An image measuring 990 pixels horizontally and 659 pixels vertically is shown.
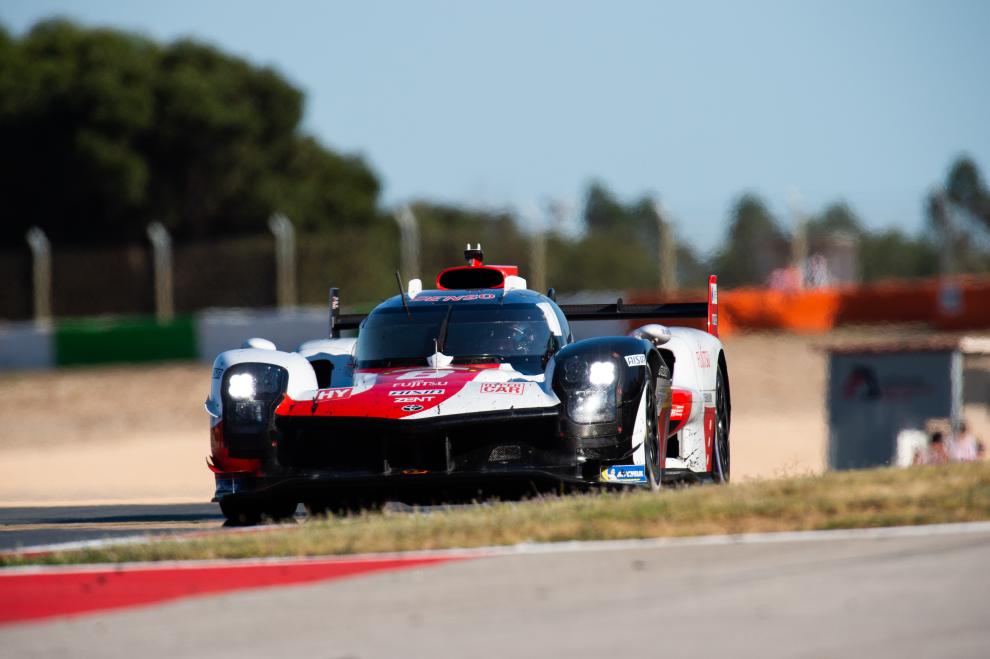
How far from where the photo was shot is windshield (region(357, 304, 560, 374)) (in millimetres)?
9367

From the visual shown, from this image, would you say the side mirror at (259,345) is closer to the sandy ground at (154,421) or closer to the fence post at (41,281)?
the sandy ground at (154,421)

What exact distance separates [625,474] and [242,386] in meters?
2.08

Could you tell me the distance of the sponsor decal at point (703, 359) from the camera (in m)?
10.1

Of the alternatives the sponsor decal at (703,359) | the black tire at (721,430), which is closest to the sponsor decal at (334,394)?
the sponsor decal at (703,359)

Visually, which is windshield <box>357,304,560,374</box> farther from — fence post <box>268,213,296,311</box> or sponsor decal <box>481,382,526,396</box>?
fence post <box>268,213,296,311</box>

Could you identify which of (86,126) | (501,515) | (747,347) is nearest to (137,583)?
(501,515)

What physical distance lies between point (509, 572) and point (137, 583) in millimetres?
1364

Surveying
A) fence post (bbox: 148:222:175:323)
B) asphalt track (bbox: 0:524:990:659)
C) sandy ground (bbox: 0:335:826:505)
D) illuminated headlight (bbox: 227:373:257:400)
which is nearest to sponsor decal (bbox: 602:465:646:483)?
illuminated headlight (bbox: 227:373:257:400)

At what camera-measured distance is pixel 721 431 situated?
34.5ft

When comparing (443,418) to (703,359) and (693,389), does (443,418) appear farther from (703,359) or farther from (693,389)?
(703,359)

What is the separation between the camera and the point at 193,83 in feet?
168

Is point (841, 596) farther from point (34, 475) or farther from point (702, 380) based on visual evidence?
point (34, 475)

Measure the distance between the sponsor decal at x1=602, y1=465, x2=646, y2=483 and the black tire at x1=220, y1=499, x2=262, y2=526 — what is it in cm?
202

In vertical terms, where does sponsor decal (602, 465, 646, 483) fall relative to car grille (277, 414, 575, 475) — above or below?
below
